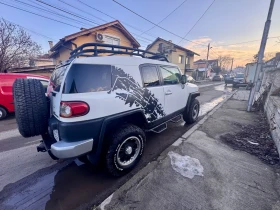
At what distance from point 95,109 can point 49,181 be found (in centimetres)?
165

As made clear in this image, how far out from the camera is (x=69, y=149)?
180 cm

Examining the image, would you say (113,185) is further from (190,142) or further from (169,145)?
(190,142)

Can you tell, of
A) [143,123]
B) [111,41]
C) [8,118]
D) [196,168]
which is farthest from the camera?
[111,41]

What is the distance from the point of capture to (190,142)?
141 inches

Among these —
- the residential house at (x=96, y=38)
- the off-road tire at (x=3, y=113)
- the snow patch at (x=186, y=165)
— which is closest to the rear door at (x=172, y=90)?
the snow patch at (x=186, y=165)

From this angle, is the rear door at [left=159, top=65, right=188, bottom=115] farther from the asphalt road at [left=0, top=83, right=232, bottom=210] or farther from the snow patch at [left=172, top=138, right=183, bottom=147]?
the asphalt road at [left=0, top=83, right=232, bottom=210]

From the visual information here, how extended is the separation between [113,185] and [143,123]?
1233mm

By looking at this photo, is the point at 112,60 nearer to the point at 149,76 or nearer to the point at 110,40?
the point at 149,76

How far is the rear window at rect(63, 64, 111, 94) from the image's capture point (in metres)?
1.86

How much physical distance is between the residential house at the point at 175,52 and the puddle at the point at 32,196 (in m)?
22.9

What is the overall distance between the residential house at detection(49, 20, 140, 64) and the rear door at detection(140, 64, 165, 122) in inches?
426

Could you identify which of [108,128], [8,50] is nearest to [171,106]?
[108,128]

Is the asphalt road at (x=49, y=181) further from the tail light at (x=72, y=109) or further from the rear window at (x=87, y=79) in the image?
the rear window at (x=87, y=79)

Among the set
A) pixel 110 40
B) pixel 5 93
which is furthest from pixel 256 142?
pixel 110 40
